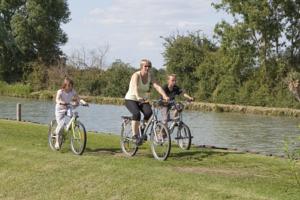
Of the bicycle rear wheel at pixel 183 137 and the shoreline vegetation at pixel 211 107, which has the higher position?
the shoreline vegetation at pixel 211 107

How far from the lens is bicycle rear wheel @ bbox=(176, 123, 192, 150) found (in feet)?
42.5

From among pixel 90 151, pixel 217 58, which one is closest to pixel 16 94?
pixel 217 58

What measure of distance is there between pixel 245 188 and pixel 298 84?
2.70 m

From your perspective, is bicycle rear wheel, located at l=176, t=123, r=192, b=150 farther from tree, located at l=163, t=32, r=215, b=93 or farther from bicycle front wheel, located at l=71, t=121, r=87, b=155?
tree, located at l=163, t=32, r=215, b=93

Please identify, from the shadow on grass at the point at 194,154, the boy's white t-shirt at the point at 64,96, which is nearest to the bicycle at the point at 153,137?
the shadow on grass at the point at 194,154

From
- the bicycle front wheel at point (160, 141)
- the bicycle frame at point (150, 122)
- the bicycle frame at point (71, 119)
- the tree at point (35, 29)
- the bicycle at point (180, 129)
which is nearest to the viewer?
the bicycle front wheel at point (160, 141)

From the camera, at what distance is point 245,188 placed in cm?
853

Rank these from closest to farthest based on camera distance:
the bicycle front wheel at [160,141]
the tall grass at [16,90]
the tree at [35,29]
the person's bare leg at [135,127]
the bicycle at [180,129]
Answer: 1. the bicycle front wheel at [160,141]
2. the person's bare leg at [135,127]
3. the bicycle at [180,129]
4. the tall grass at [16,90]
5. the tree at [35,29]

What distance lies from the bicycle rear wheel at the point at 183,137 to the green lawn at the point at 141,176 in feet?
1.73

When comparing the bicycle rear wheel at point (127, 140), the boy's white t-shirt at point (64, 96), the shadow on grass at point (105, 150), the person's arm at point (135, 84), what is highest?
the person's arm at point (135, 84)

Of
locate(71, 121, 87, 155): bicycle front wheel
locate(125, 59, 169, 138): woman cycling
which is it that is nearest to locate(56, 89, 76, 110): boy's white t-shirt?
locate(71, 121, 87, 155): bicycle front wheel

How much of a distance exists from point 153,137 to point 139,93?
0.92m

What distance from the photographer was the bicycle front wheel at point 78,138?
1202 centimetres

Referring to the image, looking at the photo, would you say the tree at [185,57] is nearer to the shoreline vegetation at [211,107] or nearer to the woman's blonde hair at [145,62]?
the shoreline vegetation at [211,107]
